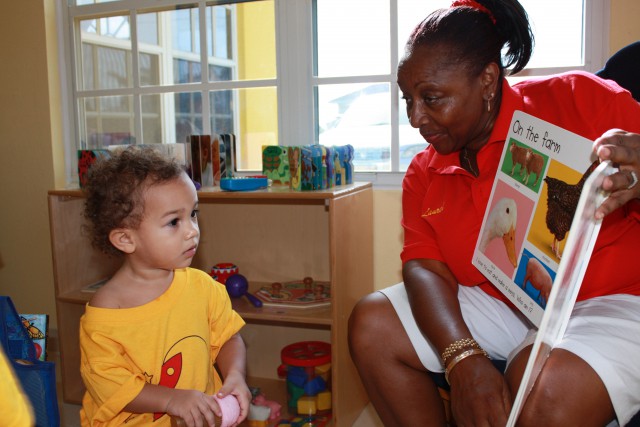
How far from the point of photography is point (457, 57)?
1297 millimetres

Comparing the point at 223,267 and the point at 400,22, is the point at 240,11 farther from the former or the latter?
the point at 223,267

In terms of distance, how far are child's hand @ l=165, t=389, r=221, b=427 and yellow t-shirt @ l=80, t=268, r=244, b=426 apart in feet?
0.25

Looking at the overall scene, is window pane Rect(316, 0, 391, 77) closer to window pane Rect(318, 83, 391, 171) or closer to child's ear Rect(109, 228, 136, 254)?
window pane Rect(318, 83, 391, 171)

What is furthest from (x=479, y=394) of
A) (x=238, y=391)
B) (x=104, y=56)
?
(x=104, y=56)

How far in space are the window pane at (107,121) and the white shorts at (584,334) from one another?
161cm

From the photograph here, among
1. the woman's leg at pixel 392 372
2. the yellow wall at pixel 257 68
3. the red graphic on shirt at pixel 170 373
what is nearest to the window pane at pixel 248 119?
the yellow wall at pixel 257 68

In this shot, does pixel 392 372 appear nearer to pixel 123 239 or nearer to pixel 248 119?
pixel 123 239

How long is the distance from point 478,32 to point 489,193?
0.34 meters

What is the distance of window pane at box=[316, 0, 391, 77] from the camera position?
2.23m

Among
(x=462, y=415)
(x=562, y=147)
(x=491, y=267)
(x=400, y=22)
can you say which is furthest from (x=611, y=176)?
(x=400, y=22)

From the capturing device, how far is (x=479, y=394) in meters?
1.09

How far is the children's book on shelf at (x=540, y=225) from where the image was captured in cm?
80

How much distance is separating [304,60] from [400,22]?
1.22 feet

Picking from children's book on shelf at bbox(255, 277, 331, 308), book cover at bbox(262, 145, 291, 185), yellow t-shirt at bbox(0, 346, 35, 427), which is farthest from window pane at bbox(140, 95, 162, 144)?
yellow t-shirt at bbox(0, 346, 35, 427)
